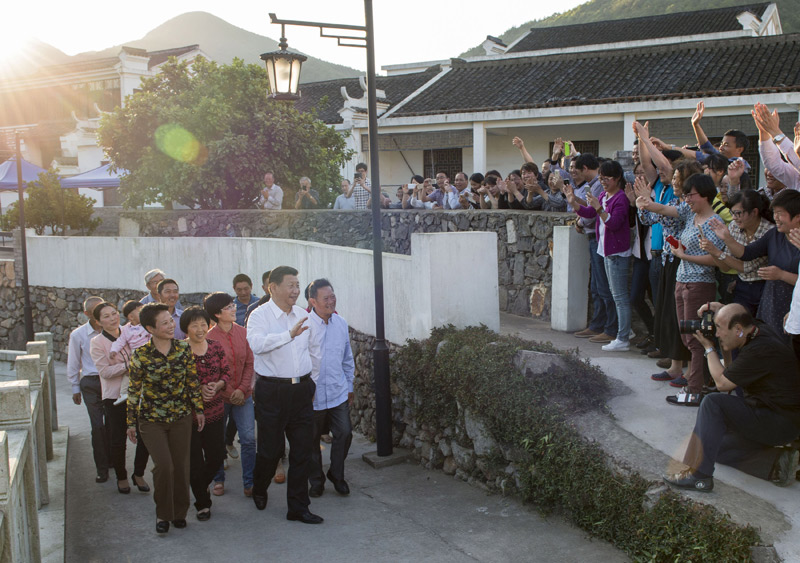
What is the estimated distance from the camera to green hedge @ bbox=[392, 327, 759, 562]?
464cm

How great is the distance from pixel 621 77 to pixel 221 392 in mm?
16770

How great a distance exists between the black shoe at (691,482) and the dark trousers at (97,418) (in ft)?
18.1

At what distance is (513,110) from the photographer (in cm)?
2003

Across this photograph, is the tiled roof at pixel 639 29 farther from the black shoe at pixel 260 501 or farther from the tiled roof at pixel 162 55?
the black shoe at pixel 260 501

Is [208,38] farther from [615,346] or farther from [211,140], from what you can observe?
[615,346]

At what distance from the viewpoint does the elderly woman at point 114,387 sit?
287 inches

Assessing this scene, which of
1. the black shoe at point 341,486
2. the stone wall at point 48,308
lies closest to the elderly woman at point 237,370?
the black shoe at point 341,486

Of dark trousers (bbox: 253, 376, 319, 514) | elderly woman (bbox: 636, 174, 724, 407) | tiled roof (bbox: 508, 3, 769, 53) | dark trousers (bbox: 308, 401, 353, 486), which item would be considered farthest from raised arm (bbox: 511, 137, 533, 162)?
tiled roof (bbox: 508, 3, 769, 53)

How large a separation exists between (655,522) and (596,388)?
1.74 metres

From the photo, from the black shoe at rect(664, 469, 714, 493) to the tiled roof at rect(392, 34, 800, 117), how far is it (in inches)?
577

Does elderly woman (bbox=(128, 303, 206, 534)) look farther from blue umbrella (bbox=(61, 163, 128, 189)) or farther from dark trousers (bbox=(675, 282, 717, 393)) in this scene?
blue umbrella (bbox=(61, 163, 128, 189))

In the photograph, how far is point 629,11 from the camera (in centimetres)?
4041

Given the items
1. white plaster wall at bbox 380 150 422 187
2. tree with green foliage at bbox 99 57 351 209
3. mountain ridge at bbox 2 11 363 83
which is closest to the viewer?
tree with green foliage at bbox 99 57 351 209

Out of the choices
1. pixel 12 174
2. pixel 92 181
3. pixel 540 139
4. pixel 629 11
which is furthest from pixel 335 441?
pixel 629 11
